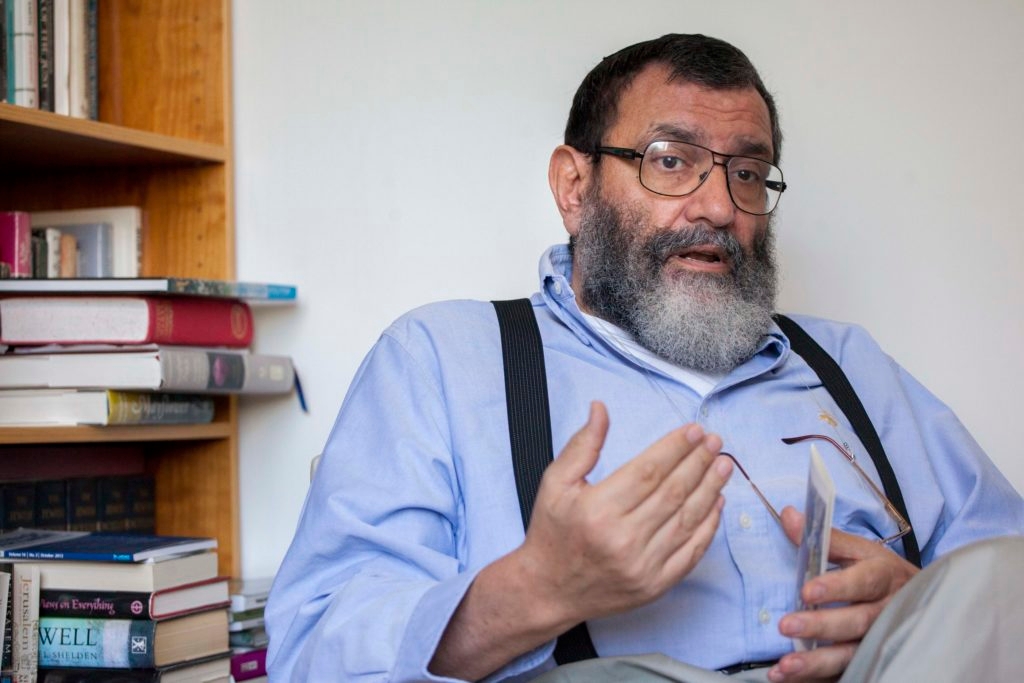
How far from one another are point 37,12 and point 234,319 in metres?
0.55

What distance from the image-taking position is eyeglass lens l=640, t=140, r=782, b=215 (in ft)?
4.30

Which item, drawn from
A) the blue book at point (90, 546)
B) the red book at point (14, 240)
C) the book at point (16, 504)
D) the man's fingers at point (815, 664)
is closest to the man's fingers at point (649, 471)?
the man's fingers at point (815, 664)

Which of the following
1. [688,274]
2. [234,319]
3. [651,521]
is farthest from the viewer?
[234,319]

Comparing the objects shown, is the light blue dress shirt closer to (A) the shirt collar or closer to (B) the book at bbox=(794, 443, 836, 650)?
(A) the shirt collar

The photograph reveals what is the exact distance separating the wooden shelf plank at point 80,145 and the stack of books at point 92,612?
597 mm

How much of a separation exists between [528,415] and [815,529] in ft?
1.16

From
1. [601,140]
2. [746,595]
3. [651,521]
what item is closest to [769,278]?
[601,140]

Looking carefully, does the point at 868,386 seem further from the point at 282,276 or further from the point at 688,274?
the point at 282,276

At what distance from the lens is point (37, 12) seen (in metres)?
1.66

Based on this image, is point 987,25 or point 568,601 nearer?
point 568,601

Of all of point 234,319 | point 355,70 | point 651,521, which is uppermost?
point 355,70

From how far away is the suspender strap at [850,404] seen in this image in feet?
4.19

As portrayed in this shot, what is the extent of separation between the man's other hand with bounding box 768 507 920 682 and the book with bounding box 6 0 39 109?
4.19ft

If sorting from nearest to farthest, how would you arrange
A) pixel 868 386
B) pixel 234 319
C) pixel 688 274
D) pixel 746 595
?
1. pixel 746 595
2. pixel 688 274
3. pixel 868 386
4. pixel 234 319
